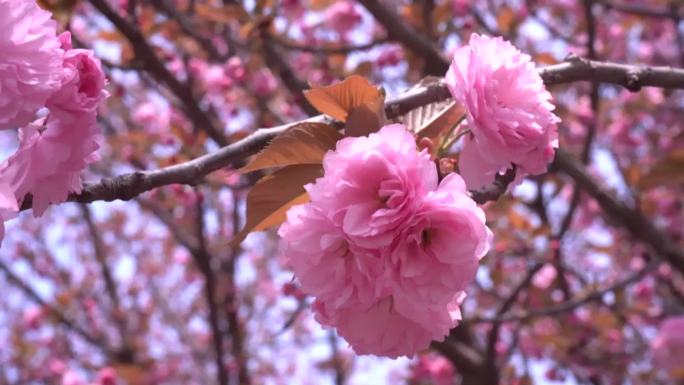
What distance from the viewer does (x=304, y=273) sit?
3.36 ft

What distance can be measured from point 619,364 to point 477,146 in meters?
2.96

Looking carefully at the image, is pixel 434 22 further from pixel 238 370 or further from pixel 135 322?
pixel 135 322

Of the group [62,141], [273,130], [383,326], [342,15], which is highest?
[62,141]

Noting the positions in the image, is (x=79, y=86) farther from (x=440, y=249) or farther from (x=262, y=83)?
(x=262, y=83)

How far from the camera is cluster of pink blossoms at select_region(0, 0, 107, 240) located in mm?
964

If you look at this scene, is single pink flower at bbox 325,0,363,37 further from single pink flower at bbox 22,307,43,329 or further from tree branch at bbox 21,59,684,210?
tree branch at bbox 21,59,684,210

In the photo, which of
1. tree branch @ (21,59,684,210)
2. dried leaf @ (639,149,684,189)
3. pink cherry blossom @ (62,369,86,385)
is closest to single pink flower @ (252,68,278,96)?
pink cherry blossom @ (62,369,86,385)

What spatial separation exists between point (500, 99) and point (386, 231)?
1.06 feet

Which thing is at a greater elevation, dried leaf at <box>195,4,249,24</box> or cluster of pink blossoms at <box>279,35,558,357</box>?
cluster of pink blossoms at <box>279,35,558,357</box>

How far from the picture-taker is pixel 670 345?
3.59m

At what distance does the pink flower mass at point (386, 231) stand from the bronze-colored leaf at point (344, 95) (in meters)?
0.20

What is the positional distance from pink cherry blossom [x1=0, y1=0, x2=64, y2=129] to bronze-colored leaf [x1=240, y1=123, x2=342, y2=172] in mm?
292

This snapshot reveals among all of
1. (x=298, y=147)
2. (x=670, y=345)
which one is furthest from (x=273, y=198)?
(x=670, y=345)

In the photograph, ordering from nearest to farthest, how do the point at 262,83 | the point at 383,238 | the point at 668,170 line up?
the point at 383,238, the point at 668,170, the point at 262,83
